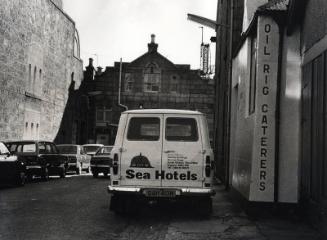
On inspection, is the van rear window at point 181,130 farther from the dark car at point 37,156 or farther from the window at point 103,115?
the window at point 103,115

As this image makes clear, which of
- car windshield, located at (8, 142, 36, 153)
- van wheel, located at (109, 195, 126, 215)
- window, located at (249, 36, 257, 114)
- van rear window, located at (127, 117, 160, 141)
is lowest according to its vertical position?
van wheel, located at (109, 195, 126, 215)

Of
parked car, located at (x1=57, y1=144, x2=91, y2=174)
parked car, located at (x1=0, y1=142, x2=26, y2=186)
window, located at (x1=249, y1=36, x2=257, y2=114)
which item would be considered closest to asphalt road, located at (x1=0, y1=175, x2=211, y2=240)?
parked car, located at (x1=0, y1=142, x2=26, y2=186)

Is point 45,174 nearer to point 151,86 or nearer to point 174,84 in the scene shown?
point 151,86

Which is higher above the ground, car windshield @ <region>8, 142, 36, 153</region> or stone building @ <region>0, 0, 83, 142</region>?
stone building @ <region>0, 0, 83, 142</region>

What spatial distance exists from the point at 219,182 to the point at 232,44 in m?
5.88

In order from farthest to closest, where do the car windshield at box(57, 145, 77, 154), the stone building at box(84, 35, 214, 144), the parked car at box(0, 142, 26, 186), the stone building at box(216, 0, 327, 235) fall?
1. the stone building at box(84, 35, 214, 144)
2. the car windshield at box(57, 145, 77, 154)
3. the parked car at box(0, 142, 26, 186)
4. the stone building at box(216, 0, 327, 235)

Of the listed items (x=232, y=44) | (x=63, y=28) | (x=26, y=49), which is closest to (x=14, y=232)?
(x=232, y=44)

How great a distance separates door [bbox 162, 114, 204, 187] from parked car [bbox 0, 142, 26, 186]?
7.93 meters

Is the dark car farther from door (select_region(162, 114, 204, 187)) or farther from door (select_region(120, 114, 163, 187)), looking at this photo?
door (select_region(162, 114, 204, 187))

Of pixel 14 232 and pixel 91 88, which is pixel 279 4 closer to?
pixel 14 232

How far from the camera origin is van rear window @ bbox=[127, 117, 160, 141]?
10547mm

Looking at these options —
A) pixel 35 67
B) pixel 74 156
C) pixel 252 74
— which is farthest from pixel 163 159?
pixel 35 67

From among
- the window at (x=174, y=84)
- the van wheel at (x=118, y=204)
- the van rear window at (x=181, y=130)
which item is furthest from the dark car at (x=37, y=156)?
the window at (x=174, y=84)

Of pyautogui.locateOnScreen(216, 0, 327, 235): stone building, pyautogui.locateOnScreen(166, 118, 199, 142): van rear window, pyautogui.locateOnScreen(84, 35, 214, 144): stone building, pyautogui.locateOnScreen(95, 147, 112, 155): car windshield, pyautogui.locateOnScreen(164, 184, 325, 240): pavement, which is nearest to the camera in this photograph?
pyautogui.locateOnScreen(164, 184, 325, 240): pavement
